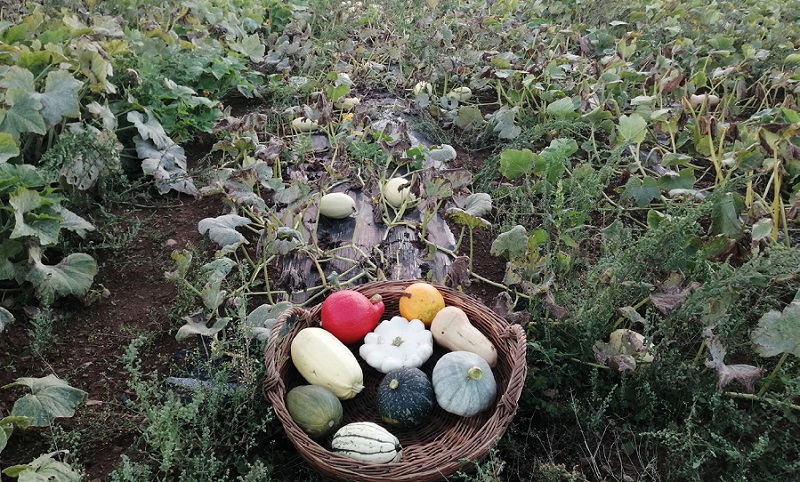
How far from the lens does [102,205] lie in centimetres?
295

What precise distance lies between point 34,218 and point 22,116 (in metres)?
0.50

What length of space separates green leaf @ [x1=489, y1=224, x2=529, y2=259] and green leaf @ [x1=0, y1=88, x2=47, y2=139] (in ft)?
6.36

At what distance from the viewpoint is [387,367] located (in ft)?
6.66

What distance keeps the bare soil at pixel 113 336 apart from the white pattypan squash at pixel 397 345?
543mm

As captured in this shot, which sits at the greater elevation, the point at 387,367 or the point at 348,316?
the point at 348,316

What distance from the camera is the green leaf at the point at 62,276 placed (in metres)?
2.24

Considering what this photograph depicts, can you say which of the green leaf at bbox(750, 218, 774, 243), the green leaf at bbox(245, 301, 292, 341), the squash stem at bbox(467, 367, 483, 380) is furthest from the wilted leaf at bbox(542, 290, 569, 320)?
the green leaf at bbox(245, 301, 292, 341)

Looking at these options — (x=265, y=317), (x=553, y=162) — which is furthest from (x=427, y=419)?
(x=553, y=162)

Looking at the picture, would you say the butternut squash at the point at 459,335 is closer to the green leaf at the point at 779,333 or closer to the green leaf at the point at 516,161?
the green leaf at the point at 779,333

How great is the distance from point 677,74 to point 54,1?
393cm

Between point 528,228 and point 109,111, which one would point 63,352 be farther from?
point 528,228

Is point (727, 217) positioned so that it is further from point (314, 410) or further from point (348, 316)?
point (314, 410)

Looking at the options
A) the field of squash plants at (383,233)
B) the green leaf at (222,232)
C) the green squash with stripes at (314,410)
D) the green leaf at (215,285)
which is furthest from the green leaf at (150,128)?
the green squash with stripes at (314,410)

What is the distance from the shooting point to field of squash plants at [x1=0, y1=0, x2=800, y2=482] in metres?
1.85
